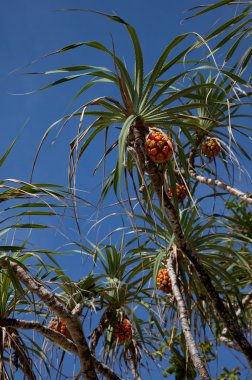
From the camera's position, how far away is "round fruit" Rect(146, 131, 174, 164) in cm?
337

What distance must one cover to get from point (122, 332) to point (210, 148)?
1.65 meters

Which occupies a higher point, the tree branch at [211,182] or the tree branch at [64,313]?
the tree branch at [211,182]

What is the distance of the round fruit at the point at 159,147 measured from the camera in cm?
337

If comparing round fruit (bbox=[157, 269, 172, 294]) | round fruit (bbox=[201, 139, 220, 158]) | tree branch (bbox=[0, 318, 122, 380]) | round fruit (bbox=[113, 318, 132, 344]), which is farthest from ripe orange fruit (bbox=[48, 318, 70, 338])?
round fruit (bbox=[201, 139, 220, 158])

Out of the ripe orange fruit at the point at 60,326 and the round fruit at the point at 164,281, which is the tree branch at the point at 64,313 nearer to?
the ripe orange fruit at the point at 60,326

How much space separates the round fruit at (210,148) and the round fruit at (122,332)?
1552mm

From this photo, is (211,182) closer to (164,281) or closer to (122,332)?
(164,281)

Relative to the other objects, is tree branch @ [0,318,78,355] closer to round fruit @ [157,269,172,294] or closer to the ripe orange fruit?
the ripe orange fruit

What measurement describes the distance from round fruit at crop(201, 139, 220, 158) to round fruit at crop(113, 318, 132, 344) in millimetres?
1552

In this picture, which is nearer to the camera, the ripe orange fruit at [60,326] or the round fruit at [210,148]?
the ripe orange fruit at [60,326]

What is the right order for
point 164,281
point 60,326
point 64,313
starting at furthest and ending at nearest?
point 164,281
point 60,326
point 64,313

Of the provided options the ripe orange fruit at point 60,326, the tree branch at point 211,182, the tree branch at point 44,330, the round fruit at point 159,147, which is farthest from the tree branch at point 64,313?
the tree branch at point 211,182

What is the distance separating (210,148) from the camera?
4.81 m

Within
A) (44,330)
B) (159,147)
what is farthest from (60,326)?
(159,147)
